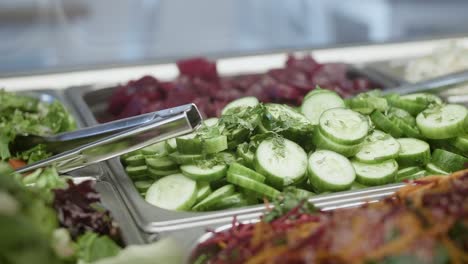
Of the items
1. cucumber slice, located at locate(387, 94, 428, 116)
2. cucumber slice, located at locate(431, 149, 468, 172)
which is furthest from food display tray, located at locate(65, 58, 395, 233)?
cucumber slice, located at locate(387, 94, 428, 116)

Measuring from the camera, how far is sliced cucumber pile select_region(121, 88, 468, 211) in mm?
1761

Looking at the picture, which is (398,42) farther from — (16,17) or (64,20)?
(16,17)

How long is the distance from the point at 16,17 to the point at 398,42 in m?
2.28

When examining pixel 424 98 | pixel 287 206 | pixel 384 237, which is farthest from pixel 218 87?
pixel 384 237

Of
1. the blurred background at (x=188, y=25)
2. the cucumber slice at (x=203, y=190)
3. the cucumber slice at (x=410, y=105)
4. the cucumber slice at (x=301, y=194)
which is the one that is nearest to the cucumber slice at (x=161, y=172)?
the cucumber slice at (x=203, y=190)

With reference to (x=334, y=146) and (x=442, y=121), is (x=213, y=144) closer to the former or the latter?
(x=334, y=146)

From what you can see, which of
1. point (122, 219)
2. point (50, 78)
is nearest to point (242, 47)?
point (50, 78)

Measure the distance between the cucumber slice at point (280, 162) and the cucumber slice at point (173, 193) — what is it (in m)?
0.20

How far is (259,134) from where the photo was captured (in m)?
1.90

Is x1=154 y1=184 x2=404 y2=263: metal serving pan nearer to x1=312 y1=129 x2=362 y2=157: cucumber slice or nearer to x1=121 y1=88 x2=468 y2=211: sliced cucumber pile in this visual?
x1=121 y1=88 x2=468 y2=211: sliced cucumber pile

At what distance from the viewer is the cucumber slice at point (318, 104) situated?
84.7 inches

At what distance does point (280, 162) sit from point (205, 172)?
213 millimetres

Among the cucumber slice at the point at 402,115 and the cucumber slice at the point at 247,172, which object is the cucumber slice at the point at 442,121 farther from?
the cucumber slice at the point at 247,172

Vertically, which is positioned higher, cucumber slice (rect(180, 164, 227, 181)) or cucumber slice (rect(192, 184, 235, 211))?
cucumber slice (rect(180, 164, 227, 181))
